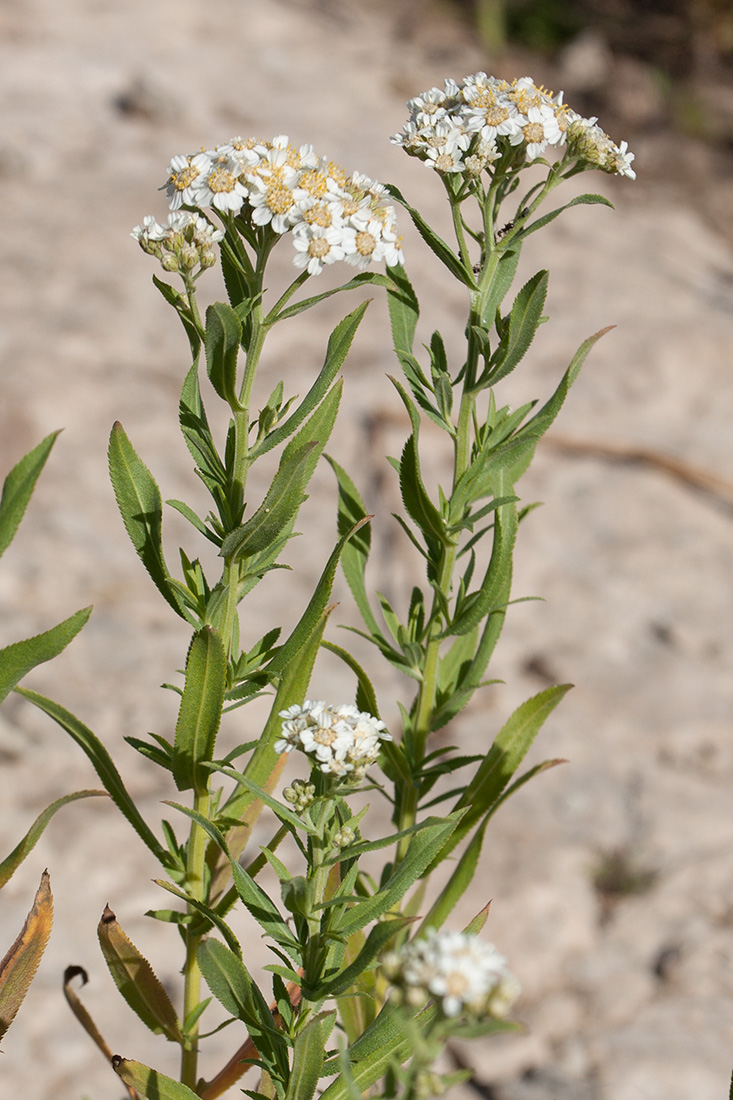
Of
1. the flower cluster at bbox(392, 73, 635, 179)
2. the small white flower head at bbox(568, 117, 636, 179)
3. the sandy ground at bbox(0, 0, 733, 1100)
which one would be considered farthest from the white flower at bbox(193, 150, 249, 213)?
the sandy ground at bbox(0, 0, 733, 1100)

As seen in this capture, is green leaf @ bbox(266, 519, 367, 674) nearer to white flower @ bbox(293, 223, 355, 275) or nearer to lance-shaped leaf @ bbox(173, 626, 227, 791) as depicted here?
lance-shaped leaf @ bbox(173, 626, 227, 791)

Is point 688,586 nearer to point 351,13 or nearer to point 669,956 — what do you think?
point 669,956

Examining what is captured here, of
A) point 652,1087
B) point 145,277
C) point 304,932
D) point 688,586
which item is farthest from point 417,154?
point 145,277

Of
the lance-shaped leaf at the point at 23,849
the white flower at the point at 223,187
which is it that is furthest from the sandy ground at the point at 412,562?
the white flower at the point at 223,187

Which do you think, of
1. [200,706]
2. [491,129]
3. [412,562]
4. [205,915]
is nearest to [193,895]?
[205,915]

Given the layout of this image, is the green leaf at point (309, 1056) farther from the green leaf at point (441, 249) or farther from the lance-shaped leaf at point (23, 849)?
the green leaf at point (441, 249)

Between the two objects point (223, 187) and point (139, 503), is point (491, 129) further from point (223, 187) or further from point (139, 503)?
point (139, 503)
